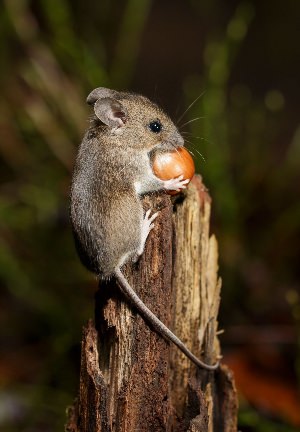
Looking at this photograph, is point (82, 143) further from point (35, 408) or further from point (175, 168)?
point (35, 408)

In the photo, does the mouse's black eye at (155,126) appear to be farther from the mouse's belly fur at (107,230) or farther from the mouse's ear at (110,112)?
the mouse's belly fur at (107,230)

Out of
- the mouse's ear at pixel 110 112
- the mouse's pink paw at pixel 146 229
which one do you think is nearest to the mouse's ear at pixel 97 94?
the mouse's ear at pixel 110 112

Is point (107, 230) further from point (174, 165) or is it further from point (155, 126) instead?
point (155, 126)

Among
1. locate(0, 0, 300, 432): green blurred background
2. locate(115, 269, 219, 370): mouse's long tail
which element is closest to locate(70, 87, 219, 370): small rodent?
locate(115, 269, 219, 370): mouse's long tail

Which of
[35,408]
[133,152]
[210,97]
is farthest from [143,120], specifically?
[35,408]

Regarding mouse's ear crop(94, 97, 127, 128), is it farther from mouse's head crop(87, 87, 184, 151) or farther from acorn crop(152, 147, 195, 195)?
acorn crop(152, 147, 195, 195)

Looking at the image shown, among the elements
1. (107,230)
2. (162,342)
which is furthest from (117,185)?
(162,342)
